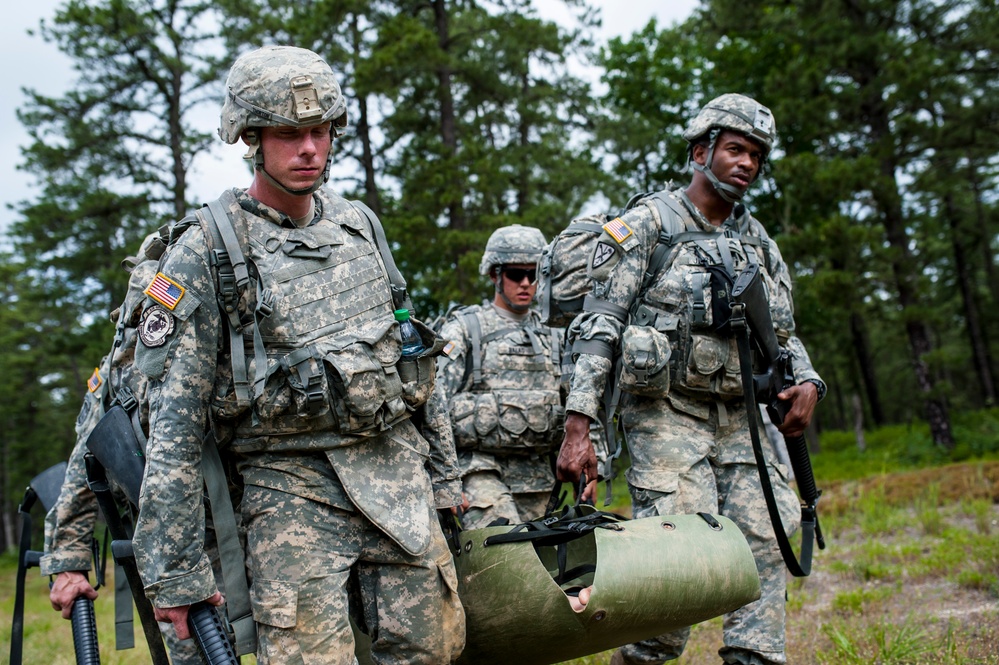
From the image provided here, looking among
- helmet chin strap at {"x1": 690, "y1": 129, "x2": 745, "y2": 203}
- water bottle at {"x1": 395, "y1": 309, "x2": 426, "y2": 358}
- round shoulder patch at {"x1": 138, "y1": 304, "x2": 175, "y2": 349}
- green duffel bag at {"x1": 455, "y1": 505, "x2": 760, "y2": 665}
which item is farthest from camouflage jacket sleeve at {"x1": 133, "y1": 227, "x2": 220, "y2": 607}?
helmet chin strap at {"x1": 690, "y1": 129, "x2": 745, "y2": 203}

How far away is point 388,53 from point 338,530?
14.7 m

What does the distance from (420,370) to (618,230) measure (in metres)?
1.44

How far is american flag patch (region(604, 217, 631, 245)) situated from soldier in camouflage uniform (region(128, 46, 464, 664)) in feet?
4.43

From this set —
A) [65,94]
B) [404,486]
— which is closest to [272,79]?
[404,486]

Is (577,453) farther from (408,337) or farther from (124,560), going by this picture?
(124,560)

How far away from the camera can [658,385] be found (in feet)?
14.0

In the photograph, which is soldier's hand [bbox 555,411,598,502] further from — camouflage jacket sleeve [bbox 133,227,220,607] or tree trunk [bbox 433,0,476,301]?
tree trunk [bbox 433,0,476,301]

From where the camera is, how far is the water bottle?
3.38 metres

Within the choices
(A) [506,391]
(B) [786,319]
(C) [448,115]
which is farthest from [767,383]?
(C) [448,115]

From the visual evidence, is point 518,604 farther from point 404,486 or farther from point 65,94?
point 65,94

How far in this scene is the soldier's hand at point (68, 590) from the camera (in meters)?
4.48

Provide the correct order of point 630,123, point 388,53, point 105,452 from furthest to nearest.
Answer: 1. point 630,123
2. point 388,53
3. point 105,452

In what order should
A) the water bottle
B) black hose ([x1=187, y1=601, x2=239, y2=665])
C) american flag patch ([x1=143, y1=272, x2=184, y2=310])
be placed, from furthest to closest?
the water bottle < american flag patch ([x1=143, y1=272, x2=184, y2=310]) < black hose ([x1=187, y1=601, x2=239, y2=665])

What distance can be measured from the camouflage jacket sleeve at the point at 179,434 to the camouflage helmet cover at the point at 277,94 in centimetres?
44
